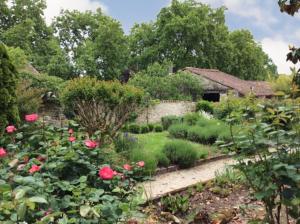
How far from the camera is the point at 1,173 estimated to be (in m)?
3.67

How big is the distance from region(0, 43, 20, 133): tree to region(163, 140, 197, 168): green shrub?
3546mm

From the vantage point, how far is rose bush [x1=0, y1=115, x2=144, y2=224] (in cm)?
257

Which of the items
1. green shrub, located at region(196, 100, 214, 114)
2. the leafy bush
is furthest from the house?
the leafy bush

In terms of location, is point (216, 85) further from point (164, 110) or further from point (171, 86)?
point (164, 110)

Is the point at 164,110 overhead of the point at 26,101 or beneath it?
beneath

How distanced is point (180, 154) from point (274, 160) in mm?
6163

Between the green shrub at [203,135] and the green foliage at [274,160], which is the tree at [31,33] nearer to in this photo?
the green shrub at [203,135]

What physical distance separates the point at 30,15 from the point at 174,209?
32.8m

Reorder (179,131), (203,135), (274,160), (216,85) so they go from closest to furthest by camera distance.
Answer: (274,160), (203,135), (179,131), (216,85)

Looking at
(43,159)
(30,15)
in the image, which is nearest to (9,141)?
(43,159)

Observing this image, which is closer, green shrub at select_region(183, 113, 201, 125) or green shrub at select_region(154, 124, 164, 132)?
green shrub at select_region(183, 113, 201, 125)

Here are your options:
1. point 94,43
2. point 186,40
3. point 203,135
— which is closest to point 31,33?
point 94,43

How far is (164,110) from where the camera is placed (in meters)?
22.8

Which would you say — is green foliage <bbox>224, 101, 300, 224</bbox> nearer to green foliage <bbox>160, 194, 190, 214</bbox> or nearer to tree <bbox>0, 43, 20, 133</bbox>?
green foliage <bbox>160, 194, 190, 214</bbox>
